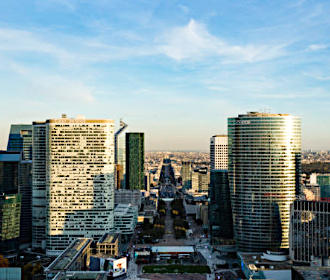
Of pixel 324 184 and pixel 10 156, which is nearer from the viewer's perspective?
pixel 10 156

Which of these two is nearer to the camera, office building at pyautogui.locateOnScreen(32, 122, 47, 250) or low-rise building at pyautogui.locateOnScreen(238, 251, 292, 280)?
low-rise building at pyautogui.locateOnScreen(238, 251, 292, 280)

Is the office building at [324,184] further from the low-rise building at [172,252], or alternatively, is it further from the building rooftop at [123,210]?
the low-rise building at [172,252]

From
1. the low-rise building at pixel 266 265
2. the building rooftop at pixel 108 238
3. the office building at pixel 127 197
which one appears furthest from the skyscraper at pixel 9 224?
the office building at pixel 127 197

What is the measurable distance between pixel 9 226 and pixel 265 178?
55616mm

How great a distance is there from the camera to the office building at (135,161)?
18550cm

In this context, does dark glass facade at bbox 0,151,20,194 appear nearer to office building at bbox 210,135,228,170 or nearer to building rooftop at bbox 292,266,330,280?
building rooftop at bbox 292,266,330,280

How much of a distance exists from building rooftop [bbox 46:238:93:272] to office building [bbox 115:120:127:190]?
92972 millimetres

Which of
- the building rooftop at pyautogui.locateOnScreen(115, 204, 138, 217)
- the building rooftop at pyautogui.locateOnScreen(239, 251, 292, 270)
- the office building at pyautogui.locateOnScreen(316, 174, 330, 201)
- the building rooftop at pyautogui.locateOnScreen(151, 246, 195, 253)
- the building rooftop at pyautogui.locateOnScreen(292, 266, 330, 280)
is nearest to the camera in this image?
the building rooftop at pyautogui.locateOnScreen(292, 266, 330, 280)

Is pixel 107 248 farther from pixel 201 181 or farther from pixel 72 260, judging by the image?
pixel 201 181

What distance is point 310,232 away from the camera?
7250 centimetres

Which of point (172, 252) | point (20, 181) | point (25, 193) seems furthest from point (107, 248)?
point (20, 181)

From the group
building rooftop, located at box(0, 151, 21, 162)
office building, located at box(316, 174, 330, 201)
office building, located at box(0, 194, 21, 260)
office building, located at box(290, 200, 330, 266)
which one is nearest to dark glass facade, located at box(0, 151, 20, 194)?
building rooftop, located at box(0, 151, 21, 162)

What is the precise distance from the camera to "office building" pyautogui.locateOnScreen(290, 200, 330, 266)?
71.4 metres

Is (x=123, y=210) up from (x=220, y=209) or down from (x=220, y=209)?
down
